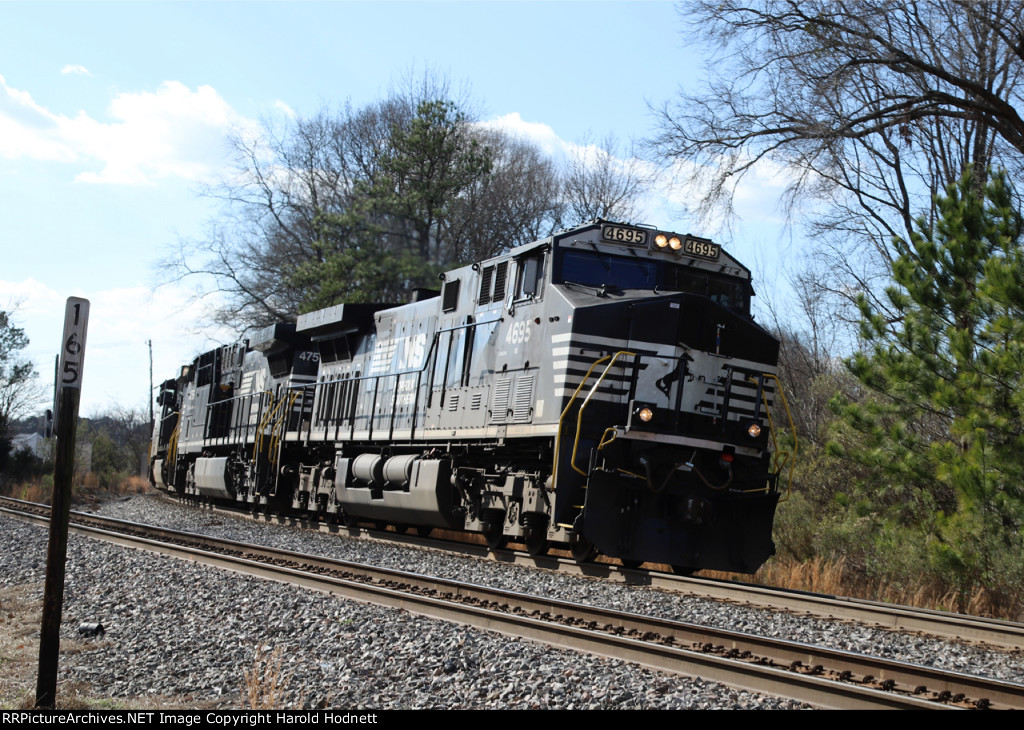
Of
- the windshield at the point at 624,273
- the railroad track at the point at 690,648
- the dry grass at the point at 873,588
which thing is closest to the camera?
the railroad track at the point at 690,648

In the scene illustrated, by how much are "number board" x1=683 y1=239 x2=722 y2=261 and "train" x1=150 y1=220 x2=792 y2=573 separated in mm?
20

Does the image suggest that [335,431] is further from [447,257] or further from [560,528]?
[447,257]

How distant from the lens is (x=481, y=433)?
12.3 m

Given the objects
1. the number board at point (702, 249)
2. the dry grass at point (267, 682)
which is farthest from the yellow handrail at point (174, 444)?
the dry grass at point (267, 682)

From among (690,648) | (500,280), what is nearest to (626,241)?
(500,280)

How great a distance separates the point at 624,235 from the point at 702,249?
0.96m

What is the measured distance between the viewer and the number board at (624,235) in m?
11.2

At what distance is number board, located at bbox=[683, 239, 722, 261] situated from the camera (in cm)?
1131

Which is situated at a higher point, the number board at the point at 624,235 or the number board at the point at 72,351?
the number board at the point at 624,235

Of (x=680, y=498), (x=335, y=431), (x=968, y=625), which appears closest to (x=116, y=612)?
(x=680, y=498)

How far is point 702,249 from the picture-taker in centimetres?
1144

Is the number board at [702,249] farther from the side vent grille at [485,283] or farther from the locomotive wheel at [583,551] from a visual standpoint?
the locomotive wheel at [583,551]

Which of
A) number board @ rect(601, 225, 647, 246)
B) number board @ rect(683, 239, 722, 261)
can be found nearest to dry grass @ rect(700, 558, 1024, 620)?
number board @ rect(683, 239, 722, 261)

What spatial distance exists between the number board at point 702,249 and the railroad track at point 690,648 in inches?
182
